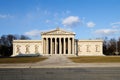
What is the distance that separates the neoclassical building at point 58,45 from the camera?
13262 cm

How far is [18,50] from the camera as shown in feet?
456

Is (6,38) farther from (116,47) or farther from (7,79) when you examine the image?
(7,79)

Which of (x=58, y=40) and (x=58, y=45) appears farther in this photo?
(x=58, y=45)

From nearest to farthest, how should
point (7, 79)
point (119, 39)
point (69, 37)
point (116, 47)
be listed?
point (7, 79) < point (69, 37) < point (116, 47) < point (119, 39)

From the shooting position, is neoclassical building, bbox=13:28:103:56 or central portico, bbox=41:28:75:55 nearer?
central portico, bbox=41:28:75:55

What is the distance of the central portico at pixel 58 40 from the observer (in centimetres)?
13238

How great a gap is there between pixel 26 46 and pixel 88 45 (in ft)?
113

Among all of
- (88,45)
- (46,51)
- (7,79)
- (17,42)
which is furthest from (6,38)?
(7,79)

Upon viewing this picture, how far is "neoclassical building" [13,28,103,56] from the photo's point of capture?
435ft

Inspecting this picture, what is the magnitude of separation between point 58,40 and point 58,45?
2866 millimetres

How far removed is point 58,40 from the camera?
Result: 13600 cm

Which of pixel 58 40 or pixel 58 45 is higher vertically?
pixel 58 40

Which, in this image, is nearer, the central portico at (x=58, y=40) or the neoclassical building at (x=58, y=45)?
the central portico at (x=58, y=40)

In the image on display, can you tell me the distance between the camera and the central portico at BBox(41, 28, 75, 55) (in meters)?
132
